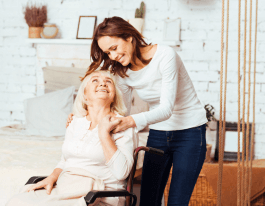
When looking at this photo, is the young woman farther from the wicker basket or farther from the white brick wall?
the white brick wall

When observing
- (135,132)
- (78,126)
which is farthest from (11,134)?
(135,132)

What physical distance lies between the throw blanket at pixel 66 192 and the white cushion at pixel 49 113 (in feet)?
4.63

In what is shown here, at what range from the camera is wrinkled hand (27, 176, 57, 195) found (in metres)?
1.40

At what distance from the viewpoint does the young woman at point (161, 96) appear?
4.87 ft

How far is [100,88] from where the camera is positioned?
161cm

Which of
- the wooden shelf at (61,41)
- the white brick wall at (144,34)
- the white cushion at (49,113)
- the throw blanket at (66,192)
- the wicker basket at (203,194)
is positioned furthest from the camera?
the wooden shelf at (61,41)

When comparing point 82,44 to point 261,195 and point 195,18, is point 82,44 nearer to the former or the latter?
point 195,18

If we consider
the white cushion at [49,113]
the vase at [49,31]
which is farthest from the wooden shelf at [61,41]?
the white cushion at [49,113]

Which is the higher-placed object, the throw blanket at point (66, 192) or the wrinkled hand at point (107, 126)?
the wrinkled hand at point (107, 126)

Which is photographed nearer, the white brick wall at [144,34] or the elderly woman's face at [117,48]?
the elderly woman's face at [117,48]

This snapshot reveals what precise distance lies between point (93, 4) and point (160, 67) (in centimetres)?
→ 227

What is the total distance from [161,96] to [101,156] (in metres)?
0.40

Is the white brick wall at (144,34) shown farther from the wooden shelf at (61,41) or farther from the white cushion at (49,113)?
the white cushion at (49,113)

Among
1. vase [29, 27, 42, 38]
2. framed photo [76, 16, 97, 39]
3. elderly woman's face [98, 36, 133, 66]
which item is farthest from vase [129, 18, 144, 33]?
elderly woman's face [98, 36, 133, 66]
